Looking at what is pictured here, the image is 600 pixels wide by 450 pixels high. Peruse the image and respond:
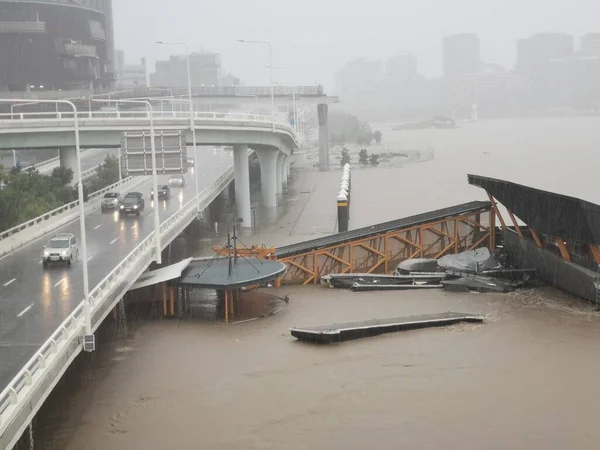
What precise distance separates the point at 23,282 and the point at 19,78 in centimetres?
9462

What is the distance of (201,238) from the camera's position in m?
55.4

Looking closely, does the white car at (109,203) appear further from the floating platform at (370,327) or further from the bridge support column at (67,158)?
the floating platform at (370,327)

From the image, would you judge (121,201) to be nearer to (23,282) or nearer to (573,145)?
(23,282)

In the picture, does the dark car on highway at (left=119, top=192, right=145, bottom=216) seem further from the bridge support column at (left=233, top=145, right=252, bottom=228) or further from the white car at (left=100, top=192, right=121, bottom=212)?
the bridge support column at (left=233, top=145, right=252, bottom=228)

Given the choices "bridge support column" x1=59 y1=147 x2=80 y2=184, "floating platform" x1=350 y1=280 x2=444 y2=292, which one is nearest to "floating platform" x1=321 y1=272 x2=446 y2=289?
"floating platform" x1=350 y1=280 x2=444 y2=292

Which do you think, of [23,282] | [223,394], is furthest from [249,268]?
[223,394]

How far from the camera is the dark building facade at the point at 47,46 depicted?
11869cm

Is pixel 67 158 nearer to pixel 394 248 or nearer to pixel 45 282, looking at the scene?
pixel 394 248

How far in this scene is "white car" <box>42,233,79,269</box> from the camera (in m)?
33.8

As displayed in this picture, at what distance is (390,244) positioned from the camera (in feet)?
137

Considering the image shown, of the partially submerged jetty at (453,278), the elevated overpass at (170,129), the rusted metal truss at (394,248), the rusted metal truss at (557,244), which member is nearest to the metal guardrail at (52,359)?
the rusted metal truss at (394,248)

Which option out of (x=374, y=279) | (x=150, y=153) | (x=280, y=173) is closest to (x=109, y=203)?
(x=150, y=153)

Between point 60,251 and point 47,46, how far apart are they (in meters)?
95.8

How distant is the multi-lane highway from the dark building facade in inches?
2911
